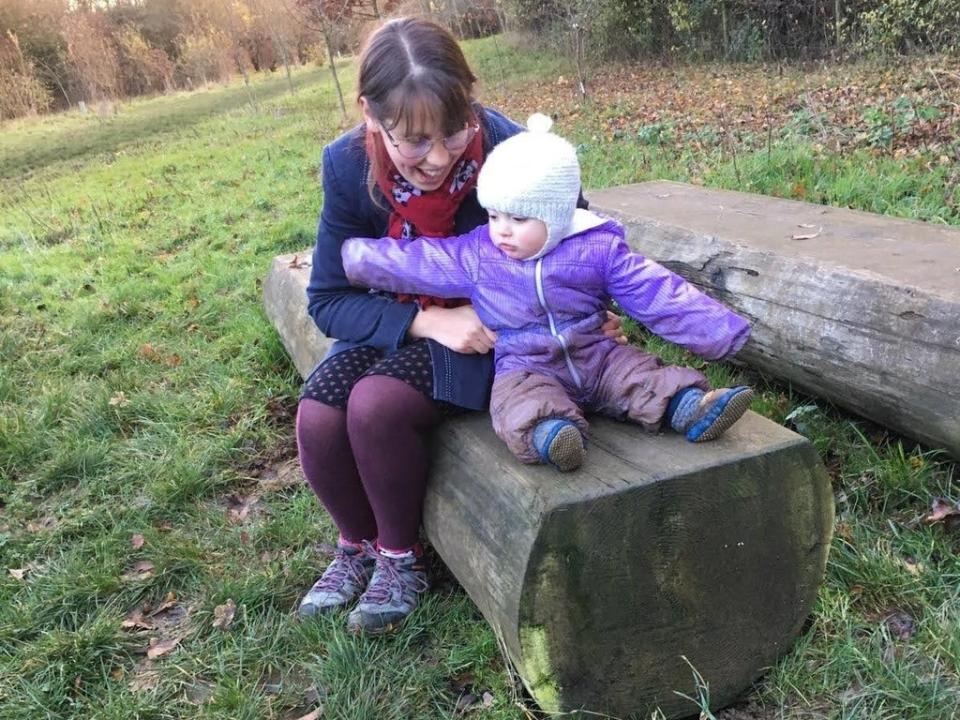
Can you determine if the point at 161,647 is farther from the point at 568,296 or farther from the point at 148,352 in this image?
the point at 148,352

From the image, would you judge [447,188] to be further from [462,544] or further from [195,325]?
[195,325]

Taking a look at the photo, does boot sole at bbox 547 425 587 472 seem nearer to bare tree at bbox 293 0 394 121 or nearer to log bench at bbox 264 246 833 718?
log bench at bbox 264 246 833 718

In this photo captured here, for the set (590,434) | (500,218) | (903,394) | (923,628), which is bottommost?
(923,628)

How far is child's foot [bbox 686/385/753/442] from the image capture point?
1972 millimetres

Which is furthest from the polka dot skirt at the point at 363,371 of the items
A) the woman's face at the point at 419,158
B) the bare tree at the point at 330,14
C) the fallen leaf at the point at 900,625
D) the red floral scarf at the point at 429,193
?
the bare tree at the point at 330,14

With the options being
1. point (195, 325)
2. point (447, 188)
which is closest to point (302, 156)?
point (195, 325)

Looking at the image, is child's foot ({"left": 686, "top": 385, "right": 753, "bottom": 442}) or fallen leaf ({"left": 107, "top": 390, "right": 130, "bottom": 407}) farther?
fallen leaf ({"left": 107, "top": 390, "right": 130, "bottom": 407})

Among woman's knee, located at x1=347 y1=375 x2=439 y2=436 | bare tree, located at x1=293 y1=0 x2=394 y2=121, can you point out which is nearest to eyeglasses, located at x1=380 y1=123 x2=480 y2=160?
woman's knee, located at x1=347 y1=375 x2=439 y2=436

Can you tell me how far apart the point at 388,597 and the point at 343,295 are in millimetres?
942

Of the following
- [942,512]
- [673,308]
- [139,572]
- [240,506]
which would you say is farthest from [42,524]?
[942,512]

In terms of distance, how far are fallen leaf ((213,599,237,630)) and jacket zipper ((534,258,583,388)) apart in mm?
1445

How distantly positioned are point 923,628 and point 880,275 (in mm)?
1120

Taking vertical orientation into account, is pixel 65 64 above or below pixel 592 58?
above

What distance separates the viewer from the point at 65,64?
70.8ft
